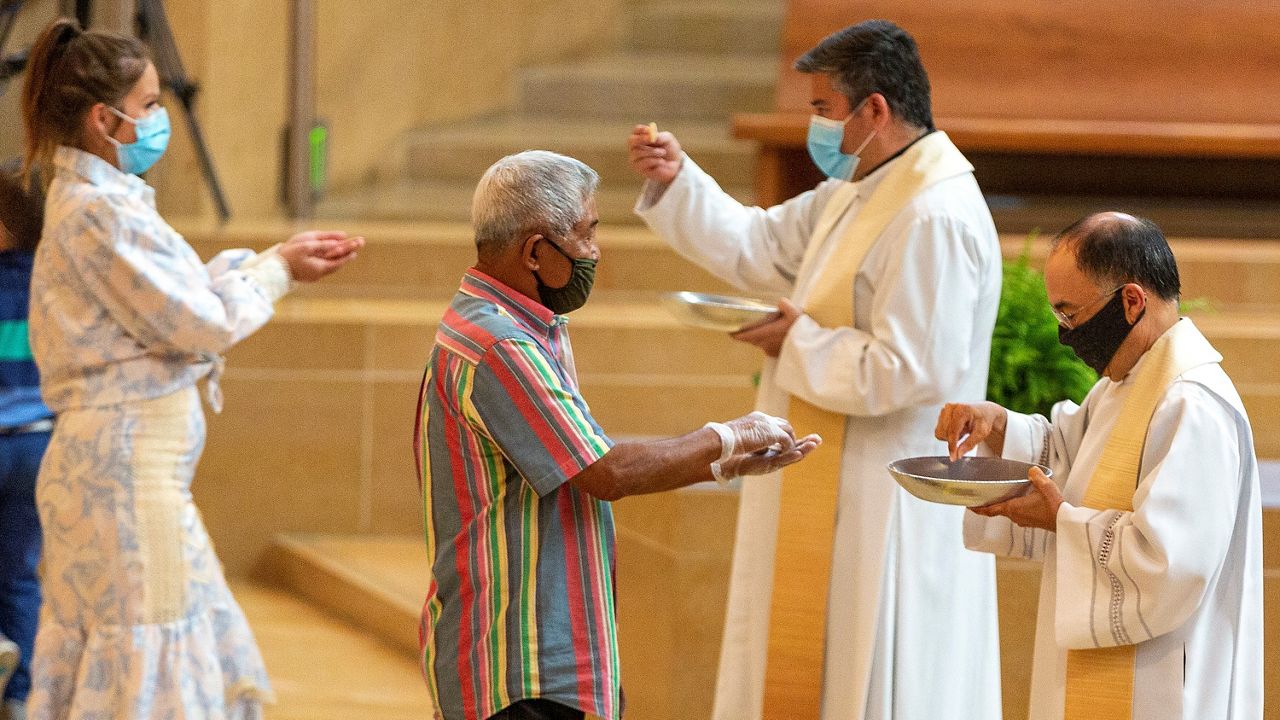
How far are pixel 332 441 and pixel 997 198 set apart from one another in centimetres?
276

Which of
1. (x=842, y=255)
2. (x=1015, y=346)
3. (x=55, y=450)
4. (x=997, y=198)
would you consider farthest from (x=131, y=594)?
(x=997, y=198)

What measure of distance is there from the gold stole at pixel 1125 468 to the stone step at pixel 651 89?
5.74 m

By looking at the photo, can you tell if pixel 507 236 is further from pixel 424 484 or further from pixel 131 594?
pixel 131 594

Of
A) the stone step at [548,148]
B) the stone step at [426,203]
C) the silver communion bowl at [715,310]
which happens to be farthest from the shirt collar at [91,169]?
the stone step at [548,148]

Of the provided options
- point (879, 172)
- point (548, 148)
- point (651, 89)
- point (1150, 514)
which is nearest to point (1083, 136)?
point (879, 172)

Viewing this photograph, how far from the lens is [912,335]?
3.07 metres

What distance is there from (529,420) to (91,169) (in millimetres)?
1362

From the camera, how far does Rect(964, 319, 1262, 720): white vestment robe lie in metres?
2.32

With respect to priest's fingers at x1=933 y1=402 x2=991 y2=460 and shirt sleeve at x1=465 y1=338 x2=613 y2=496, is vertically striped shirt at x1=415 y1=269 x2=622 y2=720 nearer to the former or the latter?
shirt sleeve at x1=465 y1=338 x2=613 y2=496

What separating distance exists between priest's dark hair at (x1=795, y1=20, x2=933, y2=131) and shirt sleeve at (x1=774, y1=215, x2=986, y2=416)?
28cm

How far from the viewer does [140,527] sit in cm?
316

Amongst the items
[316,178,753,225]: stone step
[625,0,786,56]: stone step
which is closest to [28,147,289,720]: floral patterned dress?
[316,178,753,225]: stone step

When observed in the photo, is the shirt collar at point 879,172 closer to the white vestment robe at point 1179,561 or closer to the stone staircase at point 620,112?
the white vestment robe at point 1179,561

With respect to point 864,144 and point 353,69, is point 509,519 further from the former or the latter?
point 353,69
